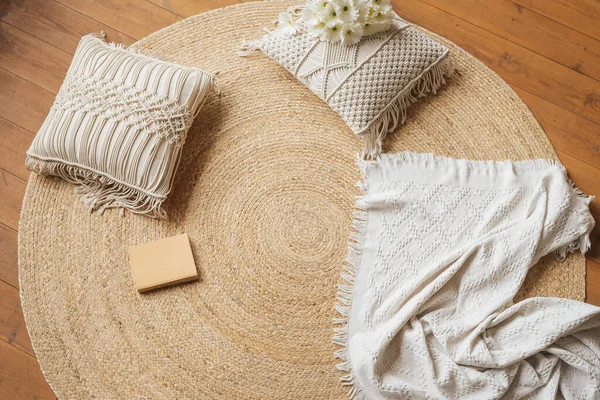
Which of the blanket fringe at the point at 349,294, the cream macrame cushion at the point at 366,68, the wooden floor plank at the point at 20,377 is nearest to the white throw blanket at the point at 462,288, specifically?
the blanket fringe at the point at 349,294

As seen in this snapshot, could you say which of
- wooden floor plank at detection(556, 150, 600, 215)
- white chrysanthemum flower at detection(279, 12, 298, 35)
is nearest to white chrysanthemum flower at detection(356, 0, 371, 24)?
white chrysanthemum flower at detection(279, 12, 298, 35)

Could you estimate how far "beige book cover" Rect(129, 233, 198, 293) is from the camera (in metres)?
1.27

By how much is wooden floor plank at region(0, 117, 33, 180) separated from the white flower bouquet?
2.47 feet

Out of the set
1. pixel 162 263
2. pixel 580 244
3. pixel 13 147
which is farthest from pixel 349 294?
pixel 13 147

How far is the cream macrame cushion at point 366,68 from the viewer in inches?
50.8

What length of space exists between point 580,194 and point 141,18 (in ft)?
3.84

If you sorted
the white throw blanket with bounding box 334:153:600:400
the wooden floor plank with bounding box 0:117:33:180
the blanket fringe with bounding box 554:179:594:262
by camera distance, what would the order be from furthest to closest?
the wooden floor plank with bounding box 0:117:33:180 → the blanket fringe with bounding box 554:179:594:262 → the white throw blanket with bounding box 334:153:600:400

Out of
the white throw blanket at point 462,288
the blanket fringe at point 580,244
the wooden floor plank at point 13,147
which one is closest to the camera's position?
the white throw blanket at point 462,288

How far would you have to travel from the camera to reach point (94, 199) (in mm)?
1332

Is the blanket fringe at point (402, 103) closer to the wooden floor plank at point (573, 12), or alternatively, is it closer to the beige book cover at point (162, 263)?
the wooden floor plank at point (573, 12)

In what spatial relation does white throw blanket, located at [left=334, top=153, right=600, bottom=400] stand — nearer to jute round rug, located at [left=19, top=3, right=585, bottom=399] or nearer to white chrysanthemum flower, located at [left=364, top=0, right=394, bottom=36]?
jute round rug, located at [left=19, top=3, right=585, bottom=399]

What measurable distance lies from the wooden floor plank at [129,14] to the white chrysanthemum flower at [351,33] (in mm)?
466

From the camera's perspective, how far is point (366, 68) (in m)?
1.29

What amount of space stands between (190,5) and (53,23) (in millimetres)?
358
